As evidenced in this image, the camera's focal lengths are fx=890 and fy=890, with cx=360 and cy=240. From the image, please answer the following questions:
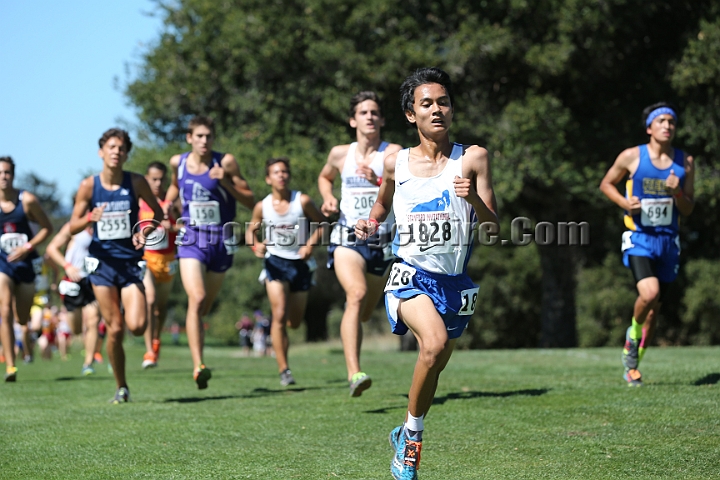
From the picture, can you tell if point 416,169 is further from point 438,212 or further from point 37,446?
point 37,446

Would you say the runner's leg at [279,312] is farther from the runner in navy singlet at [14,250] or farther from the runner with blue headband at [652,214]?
the runner with blue headband at [652,214]

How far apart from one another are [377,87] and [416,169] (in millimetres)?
18154

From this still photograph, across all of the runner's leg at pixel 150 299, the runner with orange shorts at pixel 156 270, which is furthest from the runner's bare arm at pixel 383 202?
the runner's leg at pixel 150 299

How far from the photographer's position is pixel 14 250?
10977 millimetres

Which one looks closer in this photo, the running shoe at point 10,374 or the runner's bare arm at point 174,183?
the runner's bare arm at point 174,183

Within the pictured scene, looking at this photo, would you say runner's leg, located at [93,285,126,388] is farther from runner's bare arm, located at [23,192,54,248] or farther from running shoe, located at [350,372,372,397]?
runner's bare arm, located at [23,192,54,248]

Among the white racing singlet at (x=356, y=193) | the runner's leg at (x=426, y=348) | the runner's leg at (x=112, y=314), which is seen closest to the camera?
the runner's leg at (x=426, y=348)

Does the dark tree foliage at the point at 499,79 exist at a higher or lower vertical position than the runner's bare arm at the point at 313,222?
higher

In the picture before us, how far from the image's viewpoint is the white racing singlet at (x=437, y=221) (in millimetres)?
5207

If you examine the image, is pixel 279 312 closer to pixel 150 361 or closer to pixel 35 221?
pixel 150 361

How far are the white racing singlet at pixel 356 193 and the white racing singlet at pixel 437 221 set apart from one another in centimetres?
306

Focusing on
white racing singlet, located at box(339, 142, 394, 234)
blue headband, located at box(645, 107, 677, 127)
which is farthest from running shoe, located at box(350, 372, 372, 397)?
blue headband, located at box(645, 107, 677, 127)

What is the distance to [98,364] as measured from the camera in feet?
51.8

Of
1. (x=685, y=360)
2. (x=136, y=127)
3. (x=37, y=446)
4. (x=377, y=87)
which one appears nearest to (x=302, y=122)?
(x=377, y=87)
